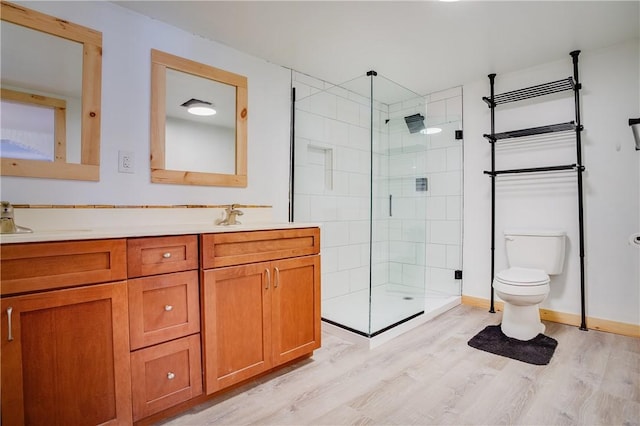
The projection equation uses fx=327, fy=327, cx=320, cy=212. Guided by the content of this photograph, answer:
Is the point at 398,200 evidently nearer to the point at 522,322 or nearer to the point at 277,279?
the point at 522,322

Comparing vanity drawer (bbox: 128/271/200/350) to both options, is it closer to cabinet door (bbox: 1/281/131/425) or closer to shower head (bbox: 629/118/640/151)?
cabinet door (bbox: 1/281/131/425)

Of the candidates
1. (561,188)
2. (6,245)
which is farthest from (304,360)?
(561,188)

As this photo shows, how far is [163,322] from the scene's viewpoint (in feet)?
4.62

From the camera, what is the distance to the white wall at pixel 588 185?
7.59ft

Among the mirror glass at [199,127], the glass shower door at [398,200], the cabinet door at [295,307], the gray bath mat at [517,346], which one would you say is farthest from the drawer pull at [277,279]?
the gray bath mat at [517,346]

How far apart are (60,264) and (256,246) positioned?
805mm

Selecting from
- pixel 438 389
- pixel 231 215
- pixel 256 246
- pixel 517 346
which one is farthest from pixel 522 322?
pixel 231 215

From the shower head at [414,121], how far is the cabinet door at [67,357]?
2.55 meters

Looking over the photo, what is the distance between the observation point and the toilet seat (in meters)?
2.17

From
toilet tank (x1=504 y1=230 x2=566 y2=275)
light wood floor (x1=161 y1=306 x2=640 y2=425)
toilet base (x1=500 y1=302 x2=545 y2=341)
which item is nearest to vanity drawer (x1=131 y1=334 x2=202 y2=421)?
light wood floor (x1=161 y1=306 x2=640 y2=425)

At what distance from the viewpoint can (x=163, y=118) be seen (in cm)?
193

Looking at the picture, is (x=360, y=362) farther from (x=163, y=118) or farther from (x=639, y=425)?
(x=163, y=118)

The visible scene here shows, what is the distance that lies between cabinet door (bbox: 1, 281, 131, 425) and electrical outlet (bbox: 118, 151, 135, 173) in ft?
2.56

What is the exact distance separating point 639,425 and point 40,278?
2430 millimetres
